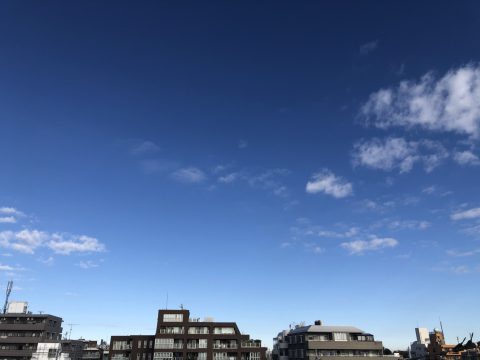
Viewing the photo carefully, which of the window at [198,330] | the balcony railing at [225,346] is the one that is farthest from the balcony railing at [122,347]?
the balcony railing at [225,346]

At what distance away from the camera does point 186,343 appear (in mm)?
110125

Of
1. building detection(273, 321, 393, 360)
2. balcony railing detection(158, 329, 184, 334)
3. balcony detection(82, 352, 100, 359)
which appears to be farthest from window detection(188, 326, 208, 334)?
balcony detection(82, 352, 100, 359)

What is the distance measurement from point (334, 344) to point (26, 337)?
307 feet

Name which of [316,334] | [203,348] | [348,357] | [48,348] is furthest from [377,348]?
[48,348]

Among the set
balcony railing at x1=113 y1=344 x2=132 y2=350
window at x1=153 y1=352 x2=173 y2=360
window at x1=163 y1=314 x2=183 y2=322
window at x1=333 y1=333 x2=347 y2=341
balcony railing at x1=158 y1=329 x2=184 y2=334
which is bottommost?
window at x1=153 y1=352 x2=173 y2=360

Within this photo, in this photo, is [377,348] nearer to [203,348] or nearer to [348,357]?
[348,357]

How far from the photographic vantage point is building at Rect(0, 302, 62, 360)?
124 meters

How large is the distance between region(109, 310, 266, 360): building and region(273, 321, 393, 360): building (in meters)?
11.5

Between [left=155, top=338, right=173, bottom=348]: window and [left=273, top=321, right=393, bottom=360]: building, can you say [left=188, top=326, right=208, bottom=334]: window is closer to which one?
[left=155, top=338, right=173, bottom=348]: window

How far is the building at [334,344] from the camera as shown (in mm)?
110625

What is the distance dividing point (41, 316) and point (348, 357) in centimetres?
9495

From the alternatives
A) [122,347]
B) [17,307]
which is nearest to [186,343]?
[122,347]

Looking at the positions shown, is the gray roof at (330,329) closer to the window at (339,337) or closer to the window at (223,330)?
the window at (339,337)

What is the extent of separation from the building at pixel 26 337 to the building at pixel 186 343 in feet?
96.0
